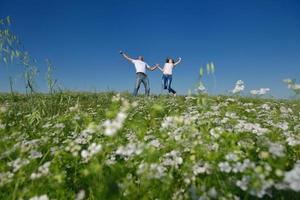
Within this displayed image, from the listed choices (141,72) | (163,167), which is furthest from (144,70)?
(163,167)

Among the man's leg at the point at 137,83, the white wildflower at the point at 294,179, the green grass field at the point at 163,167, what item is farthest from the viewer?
the man's leg at the point at 137,83

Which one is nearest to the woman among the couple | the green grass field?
the couple

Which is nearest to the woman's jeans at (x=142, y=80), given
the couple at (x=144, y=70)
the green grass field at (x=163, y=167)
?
the couple at (x=144, y=70)

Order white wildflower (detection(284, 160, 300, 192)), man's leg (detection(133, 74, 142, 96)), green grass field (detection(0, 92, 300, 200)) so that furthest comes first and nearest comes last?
1. man's leg (detection(133, 74, 142, 96))
2. green grass field (detection(0, 92, 300, 200))
3. white wildflower (detection(284, 160, 300, 192))

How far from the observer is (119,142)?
3.99m

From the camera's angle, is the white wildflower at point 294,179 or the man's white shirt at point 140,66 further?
the man's white shirt at point 140,66

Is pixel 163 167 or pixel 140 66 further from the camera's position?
pixel 140 66

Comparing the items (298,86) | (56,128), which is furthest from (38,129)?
(298,86)

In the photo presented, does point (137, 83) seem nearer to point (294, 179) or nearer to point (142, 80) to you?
point (142, 80)

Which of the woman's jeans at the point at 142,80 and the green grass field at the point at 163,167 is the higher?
the woman's jeans at the point at 142,80

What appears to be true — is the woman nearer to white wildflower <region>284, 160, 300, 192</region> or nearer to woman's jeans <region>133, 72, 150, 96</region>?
woman's jeans <region>133, 72, 150, 96</region>

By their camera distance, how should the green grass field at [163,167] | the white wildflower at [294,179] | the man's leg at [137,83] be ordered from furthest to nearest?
the man's leg at [137,83]
the green grass field at [163,167]
the white wildflower at [294,179]

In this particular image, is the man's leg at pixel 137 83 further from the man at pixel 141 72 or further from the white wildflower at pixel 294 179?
the white wildflower at pixel 294 179

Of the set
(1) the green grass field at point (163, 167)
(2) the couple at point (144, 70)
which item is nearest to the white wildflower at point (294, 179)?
(1) the green grass field at point (163, 167)
